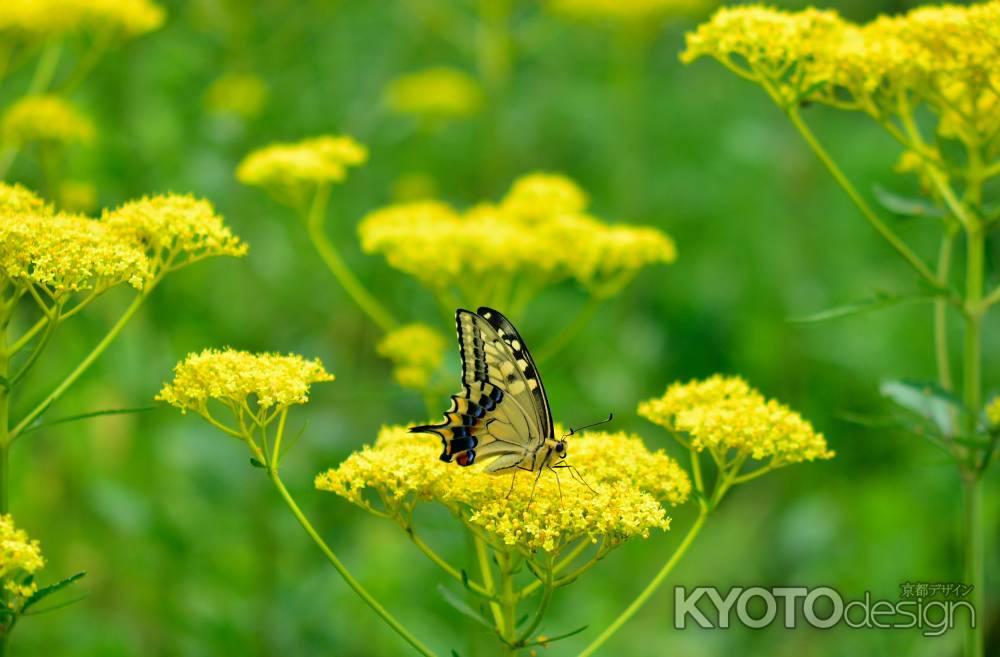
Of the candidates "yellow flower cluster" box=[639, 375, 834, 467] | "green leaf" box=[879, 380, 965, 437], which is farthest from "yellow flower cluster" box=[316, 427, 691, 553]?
"green leaf" box=[879, 380, 965, 437]

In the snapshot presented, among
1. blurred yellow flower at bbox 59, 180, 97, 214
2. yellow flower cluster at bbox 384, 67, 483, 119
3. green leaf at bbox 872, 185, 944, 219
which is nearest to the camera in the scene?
green leaf at bbox 872, 185, 944, 219

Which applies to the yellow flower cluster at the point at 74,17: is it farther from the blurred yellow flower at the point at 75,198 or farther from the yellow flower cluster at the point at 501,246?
the yellow flower cluster at the point at 501,246

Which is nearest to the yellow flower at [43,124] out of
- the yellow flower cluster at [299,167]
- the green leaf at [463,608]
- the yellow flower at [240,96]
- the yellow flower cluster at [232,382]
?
the yellow flower cluster at [299,167]

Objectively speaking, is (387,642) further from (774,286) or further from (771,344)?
(774,286)

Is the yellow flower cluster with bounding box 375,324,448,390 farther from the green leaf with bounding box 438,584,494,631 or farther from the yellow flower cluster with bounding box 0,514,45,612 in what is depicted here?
the yellow flower cluster with bounding box 0,514,45,612

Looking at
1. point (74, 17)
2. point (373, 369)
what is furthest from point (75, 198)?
point (373, 369)

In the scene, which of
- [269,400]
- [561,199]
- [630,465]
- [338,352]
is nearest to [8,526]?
[269,400]

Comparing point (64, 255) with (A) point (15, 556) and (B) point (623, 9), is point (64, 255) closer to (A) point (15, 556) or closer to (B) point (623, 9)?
(A) point (15, 556)
